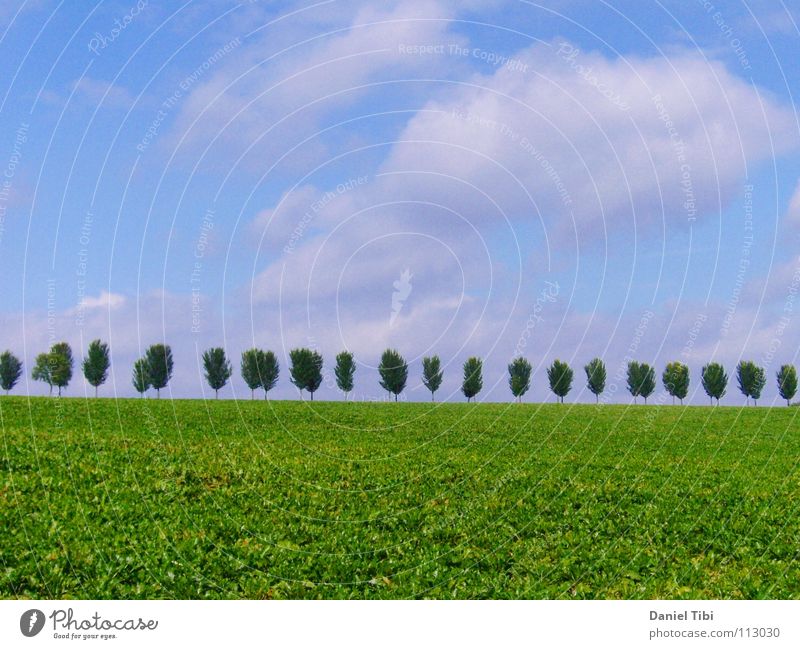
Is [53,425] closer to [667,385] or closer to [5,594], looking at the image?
[5,594]

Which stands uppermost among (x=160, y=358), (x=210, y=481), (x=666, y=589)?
(x=160, y=358)

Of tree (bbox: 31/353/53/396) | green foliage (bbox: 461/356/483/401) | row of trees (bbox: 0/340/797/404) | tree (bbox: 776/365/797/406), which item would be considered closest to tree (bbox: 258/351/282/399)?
row of trees (bbox: 0/340/797/404)

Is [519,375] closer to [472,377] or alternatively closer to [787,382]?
[472,377]

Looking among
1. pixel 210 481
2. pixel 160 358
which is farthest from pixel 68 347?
pixel 210 481

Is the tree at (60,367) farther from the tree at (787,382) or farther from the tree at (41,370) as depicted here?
the tree at (787,382)

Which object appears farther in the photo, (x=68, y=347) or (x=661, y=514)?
(x=68, y=347)

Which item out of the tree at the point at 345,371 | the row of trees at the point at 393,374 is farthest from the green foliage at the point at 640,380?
the tree at the point at 345,371

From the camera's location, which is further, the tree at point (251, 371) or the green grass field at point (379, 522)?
the tree at point (251, 371)

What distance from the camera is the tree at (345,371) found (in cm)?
9469

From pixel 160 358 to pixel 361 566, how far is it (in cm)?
7940

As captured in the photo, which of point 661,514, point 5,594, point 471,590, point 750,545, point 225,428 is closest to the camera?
point 5,594

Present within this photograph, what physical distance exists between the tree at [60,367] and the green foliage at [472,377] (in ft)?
172

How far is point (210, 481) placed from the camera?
1947 centimetres
